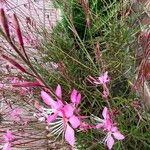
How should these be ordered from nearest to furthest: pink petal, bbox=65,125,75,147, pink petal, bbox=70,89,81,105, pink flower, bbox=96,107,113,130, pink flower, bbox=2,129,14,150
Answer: pink petal, bbox=65,125,75,147, pink petal, bbox=70,89,81,105, pink flower, bbox=96,107,113,130, pink flower, bbox=2,129,14,150

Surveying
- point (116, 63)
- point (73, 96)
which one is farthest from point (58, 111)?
point (116, 63)

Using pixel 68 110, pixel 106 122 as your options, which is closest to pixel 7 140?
pixel 106 122

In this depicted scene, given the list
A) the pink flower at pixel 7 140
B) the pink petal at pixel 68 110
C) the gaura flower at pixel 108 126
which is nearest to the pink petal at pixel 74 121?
the pink petal at pixel 68 110

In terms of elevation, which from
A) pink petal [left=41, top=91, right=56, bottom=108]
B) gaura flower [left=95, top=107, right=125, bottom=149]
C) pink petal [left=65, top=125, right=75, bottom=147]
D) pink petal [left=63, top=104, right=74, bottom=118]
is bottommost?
gaura flower [left=95, top=107, right=125, bottom=149]

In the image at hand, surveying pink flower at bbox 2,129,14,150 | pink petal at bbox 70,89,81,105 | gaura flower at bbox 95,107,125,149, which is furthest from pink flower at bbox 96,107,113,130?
pink flower at bbox 2,129,14,150

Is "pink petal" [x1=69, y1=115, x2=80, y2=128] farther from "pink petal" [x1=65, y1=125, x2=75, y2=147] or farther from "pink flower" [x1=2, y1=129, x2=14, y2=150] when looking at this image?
"pink flower" [x1=2, y1=129, x2=14, y2=150]

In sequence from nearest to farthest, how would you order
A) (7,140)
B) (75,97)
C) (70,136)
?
(70,136) → (75,97) → (7,140)

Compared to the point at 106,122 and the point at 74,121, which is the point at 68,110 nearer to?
the point at 74,121

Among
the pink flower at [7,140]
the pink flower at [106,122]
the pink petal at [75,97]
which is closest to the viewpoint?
the pink petal at [75,97]

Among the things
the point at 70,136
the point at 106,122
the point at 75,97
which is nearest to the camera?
the point at 70,136

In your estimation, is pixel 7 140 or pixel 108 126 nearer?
pixel 108 126

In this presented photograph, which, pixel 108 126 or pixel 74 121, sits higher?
pixel 74 121

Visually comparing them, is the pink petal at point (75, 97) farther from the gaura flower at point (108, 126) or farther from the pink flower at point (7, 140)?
the pink flower at point (7, 140)
